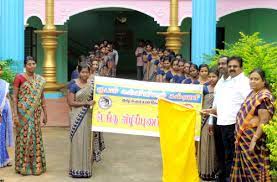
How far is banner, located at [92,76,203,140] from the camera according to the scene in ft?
21.1

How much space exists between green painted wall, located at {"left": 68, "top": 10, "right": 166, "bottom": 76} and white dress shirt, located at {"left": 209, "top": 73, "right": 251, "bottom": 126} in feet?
55.5

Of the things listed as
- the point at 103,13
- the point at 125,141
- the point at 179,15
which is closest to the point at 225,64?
the point at 125,141

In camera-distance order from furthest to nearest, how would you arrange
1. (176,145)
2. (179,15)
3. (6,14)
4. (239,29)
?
(239,29) → (179,15) → (6,14) → (176,145)

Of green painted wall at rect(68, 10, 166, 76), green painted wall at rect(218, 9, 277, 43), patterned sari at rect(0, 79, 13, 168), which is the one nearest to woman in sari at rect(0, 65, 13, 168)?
patterned sari at rect(0, 79, 13, 168)

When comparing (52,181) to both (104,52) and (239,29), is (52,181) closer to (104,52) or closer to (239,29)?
(104,52)

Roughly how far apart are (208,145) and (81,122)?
1.56 meters

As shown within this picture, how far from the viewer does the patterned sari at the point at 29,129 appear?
6.44 meters

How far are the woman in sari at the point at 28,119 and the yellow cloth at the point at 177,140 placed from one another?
1.64 meters

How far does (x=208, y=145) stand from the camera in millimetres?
6375

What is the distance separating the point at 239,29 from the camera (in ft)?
56.3

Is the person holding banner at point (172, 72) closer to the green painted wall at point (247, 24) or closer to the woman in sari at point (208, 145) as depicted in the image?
the woman in sari at point (208, 145)

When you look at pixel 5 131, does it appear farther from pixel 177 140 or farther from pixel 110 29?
pixel 110 29

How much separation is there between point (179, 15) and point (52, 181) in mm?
7436

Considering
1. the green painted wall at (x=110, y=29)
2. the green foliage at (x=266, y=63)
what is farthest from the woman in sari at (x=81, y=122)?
the green painted wall at (x=110, y=29)
